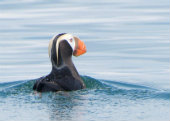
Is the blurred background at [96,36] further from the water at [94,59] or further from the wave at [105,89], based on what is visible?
the wave at [105,89]

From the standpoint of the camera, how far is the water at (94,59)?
37.5ft

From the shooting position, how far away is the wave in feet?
41.5

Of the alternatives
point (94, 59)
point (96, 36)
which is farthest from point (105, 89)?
point (96, 36)

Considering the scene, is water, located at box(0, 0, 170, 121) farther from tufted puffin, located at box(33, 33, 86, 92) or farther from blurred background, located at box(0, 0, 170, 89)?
tufted puffin, located at box(33, 33, 86, 92)

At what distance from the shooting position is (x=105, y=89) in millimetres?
13117

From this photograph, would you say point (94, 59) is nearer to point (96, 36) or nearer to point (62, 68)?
point (96, 36)

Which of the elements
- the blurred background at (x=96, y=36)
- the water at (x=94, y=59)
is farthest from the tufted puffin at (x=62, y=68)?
the blurred background at (x=96, y=36)

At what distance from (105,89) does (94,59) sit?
455 cm

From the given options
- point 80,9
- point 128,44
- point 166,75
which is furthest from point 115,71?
point 80,9

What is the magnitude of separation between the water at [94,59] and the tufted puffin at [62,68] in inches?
6.9

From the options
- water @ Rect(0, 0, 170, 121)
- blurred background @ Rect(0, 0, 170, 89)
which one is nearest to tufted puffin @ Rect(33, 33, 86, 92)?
water @ Rect(0, 0, 170, 121)

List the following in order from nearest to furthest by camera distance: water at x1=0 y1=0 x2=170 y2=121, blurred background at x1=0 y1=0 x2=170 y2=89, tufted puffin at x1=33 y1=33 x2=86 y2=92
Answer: water at x1=0 y1=0 x2=170 y2=121
tufted puffin at x1=33 y1=33 x2=86 y2=92
blurred background at x1=0 y1=0 x2=170 y2=89

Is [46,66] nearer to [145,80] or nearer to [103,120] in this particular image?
[145,80]

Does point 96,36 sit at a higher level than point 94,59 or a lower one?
higher
